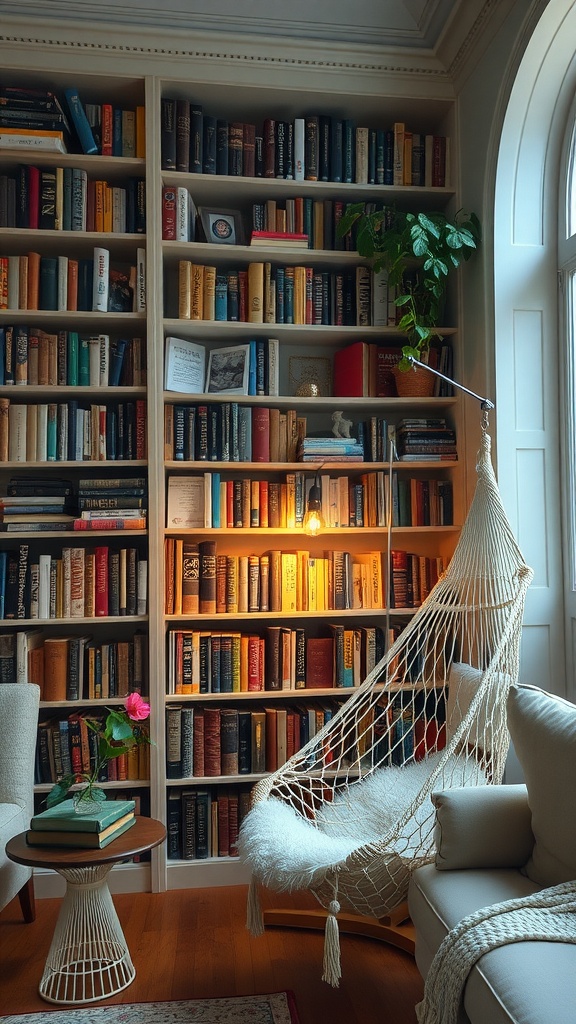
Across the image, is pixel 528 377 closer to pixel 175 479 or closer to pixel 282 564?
pixel 282 564

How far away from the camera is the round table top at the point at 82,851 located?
215 centimetres

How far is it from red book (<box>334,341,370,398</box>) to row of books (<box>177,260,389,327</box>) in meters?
0.10

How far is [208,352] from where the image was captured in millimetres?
3324

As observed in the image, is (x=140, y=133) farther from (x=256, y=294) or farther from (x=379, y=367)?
(x=379, y=367)

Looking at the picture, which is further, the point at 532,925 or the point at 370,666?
the point at 370,666

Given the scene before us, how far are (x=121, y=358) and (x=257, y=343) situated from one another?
1.76ft

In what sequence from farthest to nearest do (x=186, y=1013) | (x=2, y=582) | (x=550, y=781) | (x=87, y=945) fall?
(x=2, y=582) < (x=87, y=945) < (x=186, y=1013) < (x=550, y=781)

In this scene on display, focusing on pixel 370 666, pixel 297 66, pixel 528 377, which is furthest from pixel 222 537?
pixel 297 66

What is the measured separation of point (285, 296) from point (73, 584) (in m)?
1.40

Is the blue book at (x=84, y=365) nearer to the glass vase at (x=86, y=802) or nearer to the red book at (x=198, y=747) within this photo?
the red book at (x=198, y=747)

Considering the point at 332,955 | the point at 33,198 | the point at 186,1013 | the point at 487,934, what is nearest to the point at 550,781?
the point at 487,934

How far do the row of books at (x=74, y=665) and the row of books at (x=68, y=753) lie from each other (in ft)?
0.34

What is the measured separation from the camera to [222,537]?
337cm

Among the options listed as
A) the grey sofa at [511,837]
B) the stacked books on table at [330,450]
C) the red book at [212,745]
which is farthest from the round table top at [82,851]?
the stacked books on table at [330,450]
